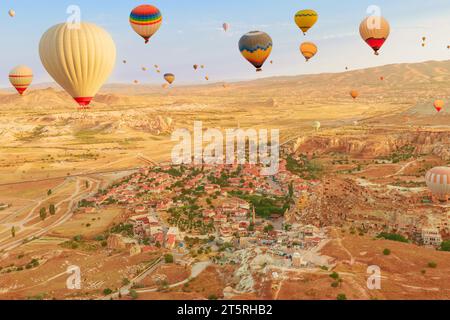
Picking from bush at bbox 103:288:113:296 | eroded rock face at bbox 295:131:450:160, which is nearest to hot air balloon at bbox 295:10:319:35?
eroded rock face at bbox 295:131:450:160

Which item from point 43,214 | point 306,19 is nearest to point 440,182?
point 306,19

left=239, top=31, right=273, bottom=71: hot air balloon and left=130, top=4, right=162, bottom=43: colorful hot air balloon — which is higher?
left=130, top=4, right=162, bottom=43: colorful hot air balloon

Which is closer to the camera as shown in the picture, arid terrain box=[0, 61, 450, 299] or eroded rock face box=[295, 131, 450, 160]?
arid terrain box=[0, 61, 450, 299]

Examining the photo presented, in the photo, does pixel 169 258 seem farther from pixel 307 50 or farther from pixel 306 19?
pixel 307 50

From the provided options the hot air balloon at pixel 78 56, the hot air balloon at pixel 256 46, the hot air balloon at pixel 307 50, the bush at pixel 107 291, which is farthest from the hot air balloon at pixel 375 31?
the bush at pixel 107 291

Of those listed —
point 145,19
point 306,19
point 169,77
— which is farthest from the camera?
point 169,77

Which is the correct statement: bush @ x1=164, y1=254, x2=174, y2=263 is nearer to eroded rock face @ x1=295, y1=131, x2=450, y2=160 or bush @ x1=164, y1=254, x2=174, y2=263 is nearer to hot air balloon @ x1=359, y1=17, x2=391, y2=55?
hot air balloon @ x1=359, y1=17, x2=391, y2=55

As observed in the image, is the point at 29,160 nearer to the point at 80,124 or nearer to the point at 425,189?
the point at 80,124
